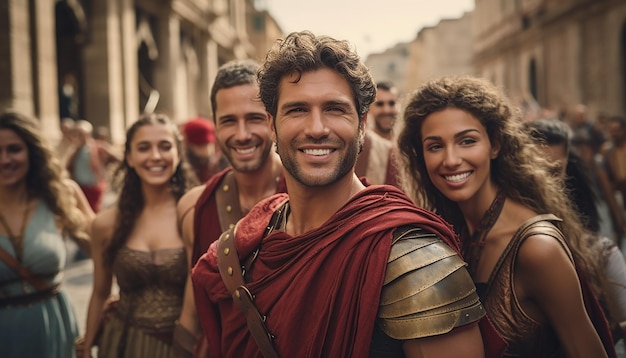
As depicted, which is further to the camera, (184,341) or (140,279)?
(140,279)

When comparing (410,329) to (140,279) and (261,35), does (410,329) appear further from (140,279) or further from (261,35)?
(261,35)

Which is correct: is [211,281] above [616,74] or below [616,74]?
below

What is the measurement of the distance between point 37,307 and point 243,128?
178 centimetres

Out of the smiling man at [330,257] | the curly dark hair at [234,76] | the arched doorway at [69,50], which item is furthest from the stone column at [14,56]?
the smiling man at [330,257]

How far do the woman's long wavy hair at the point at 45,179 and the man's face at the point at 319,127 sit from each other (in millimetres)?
2414

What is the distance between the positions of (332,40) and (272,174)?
1.24 metres

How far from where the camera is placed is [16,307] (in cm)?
327

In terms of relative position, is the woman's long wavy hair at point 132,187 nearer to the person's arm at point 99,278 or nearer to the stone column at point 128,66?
the person's arm at point 99,278

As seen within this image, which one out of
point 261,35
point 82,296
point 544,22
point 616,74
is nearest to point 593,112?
point 616,74

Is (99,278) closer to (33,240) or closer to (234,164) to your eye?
(33,240)

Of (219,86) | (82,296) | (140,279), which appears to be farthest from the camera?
(82,296)

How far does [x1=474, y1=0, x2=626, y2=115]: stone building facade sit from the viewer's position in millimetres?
20406

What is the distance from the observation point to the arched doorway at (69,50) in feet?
43.8

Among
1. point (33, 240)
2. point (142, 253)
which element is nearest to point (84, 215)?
point (33, 240)
